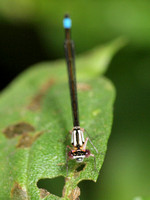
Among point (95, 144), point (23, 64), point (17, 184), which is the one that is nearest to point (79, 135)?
point (95, 144)

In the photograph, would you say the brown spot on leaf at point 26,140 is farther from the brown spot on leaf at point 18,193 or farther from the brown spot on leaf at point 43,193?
the brown spot on leaf at point 43,193

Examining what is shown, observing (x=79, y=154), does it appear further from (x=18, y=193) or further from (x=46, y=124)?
(x=46, y=124)

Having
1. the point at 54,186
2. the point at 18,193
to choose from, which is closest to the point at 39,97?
the point at 54,186

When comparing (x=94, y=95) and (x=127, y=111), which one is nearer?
(x=94, y=95)

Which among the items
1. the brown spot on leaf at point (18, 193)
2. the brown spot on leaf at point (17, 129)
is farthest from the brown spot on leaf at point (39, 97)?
the brown spot on leaf at point (18, 193)

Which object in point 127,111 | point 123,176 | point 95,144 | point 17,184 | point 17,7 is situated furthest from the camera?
point 17,7

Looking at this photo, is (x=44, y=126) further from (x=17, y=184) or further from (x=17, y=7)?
(x=17, y=7)
